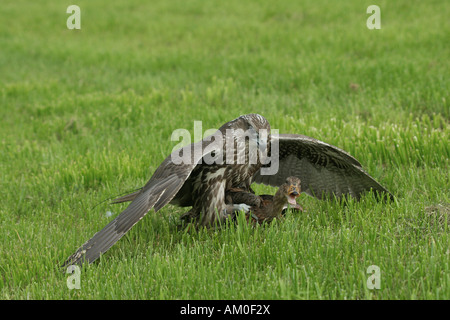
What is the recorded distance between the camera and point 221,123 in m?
7.62

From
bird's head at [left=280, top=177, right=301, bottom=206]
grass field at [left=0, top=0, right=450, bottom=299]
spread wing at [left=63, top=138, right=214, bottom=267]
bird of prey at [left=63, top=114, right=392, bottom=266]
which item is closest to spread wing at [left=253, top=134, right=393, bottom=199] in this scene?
bird of prey at [left=63, top=114, right=392, bottom=266]

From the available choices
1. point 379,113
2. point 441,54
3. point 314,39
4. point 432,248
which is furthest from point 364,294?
point 314,39

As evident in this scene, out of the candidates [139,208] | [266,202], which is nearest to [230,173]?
[266,202]

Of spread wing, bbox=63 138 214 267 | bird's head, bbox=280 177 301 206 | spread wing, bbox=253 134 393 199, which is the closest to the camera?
spread wing, bbox=63 138 214 267

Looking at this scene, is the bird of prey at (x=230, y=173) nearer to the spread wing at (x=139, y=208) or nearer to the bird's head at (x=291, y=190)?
the spread wing at (x=139, y=208)

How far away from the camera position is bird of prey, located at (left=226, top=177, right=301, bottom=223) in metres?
4.63

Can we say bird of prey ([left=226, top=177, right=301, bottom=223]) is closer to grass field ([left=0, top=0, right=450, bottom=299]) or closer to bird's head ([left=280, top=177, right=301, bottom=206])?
bird's head ([left=280, top=177, right=301, bottom=206])

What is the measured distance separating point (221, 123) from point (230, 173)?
296 centimetres

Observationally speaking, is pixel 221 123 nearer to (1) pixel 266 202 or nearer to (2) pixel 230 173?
(1) pixel 266 202

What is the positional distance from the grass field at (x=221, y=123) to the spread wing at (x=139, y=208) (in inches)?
7.5

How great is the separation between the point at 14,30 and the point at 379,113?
1259cm

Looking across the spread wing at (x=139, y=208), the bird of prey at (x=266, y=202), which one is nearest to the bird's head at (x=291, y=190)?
the bird of prey at (x=266, y=202)

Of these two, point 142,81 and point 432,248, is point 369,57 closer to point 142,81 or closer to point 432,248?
point 142,81

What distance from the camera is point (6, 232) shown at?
5.23 metres
